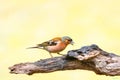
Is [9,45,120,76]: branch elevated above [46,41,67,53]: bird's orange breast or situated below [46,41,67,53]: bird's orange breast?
below

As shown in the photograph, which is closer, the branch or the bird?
the branch

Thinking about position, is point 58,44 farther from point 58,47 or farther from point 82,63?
point 82,63

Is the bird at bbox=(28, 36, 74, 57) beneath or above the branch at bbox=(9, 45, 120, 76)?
above

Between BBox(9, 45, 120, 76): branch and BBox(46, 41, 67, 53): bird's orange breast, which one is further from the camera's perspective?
BBox(46, 41, 67, 53): bird's orange breast

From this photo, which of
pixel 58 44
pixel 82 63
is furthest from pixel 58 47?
pixel 82 63

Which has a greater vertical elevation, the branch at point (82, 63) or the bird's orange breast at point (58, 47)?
the bird's orange breast at point (58, 47)

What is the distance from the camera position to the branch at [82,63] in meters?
2.22

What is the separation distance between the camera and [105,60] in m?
2.26

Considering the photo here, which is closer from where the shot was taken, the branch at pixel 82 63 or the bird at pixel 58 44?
the branch at pixel 82 63

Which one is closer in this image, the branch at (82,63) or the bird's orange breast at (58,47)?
the branch at (82,63)

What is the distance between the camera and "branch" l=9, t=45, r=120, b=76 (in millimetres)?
2217

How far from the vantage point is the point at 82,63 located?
230cm

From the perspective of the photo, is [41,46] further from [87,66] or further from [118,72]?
[118,72]

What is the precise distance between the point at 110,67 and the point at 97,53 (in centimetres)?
10
